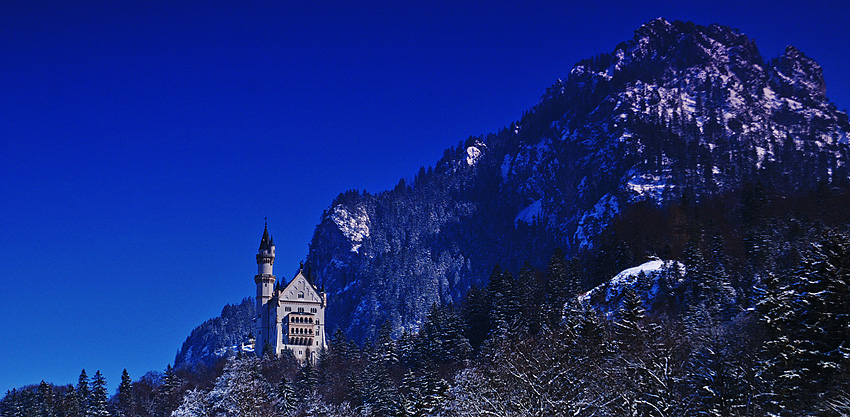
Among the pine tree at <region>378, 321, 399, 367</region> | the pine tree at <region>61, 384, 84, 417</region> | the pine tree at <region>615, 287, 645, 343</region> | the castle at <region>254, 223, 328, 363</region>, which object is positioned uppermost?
the castle at <region>254, 223, 328, 363</region>

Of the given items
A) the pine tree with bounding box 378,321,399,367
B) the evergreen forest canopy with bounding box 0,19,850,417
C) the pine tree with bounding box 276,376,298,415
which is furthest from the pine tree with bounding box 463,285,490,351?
the pine tree with bounding box 276,376,298,415

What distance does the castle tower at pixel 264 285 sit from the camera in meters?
162

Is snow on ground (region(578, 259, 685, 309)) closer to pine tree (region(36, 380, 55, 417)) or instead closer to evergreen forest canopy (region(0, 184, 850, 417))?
evergreen forest canopy (region(0, 184, 850, 417))

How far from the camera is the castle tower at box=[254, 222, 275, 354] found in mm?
162000

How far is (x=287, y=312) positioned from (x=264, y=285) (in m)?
10.8

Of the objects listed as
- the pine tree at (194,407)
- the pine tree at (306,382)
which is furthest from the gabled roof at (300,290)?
the pine tree at (194,407)

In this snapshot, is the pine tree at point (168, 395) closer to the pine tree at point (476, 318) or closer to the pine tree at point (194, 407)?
the pine tree at point (194, 407)

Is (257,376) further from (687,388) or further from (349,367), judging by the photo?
(687,388)

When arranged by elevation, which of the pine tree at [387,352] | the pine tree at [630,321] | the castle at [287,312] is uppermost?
the castle at [287,312]

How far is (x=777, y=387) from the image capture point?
4322 centimetres

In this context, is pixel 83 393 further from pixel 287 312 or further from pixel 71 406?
pixel 287 312

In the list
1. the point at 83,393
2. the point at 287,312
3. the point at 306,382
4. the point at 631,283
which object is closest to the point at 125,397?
the point at 83,393

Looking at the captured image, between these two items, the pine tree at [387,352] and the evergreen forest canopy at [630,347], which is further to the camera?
the pine tree at [387,352]

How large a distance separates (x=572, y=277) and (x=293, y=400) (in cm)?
3762
